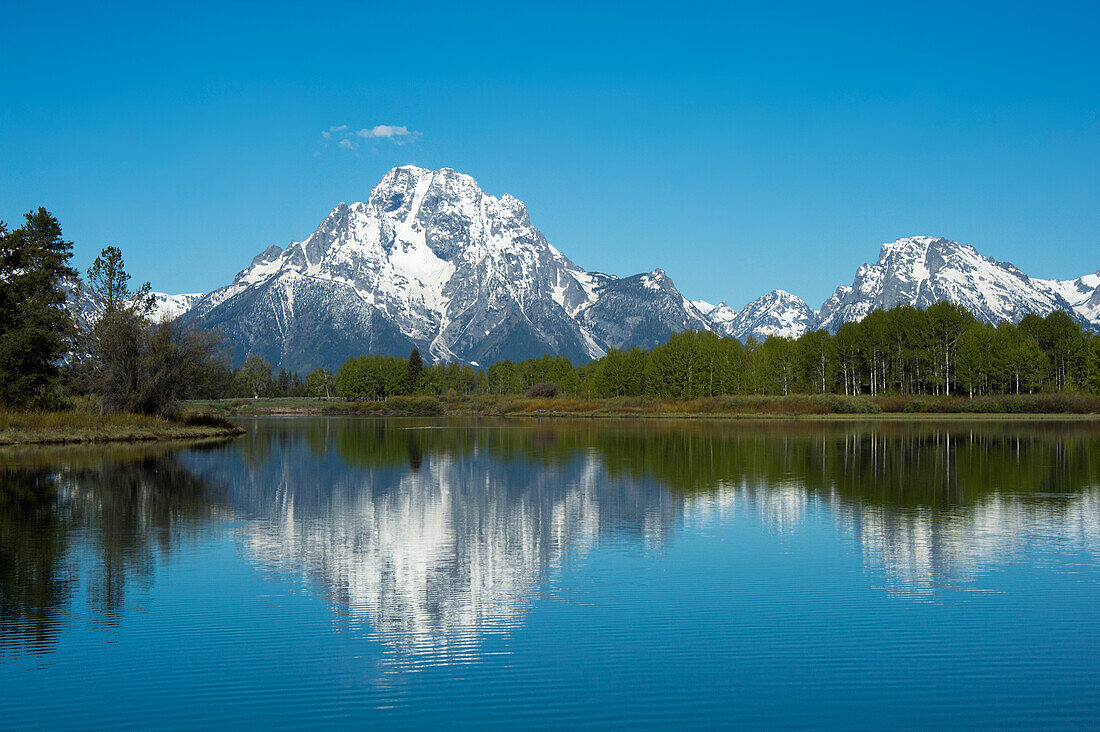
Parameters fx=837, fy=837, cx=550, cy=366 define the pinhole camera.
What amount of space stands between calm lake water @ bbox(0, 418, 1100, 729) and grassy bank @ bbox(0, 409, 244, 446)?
86.0ft

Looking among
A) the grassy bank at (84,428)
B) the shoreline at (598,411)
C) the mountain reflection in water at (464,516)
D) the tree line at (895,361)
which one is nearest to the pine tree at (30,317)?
the grassy bank at (84,428)

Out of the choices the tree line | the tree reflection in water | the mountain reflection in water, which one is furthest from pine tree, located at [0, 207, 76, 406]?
the tree line

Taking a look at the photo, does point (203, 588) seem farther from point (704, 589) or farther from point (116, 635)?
point (704, 589)

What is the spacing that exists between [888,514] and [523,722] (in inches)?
690

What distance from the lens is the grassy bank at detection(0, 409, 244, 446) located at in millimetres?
52750

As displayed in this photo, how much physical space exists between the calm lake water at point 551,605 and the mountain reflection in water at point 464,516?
0.13m

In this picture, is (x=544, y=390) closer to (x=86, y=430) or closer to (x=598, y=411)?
(x=598, y=411)

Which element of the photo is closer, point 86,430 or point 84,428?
point 86,430

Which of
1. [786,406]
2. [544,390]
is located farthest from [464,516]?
[544,390]

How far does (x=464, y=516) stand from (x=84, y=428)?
145ft

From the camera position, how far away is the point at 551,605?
14.2m

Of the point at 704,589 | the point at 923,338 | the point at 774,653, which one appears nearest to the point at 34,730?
the point at 774,653

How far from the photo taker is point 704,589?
50.4 ft

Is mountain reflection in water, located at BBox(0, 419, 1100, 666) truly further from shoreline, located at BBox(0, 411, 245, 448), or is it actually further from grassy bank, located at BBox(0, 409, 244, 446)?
grassy bank, located at BBox(0, 409, 244, 446)
